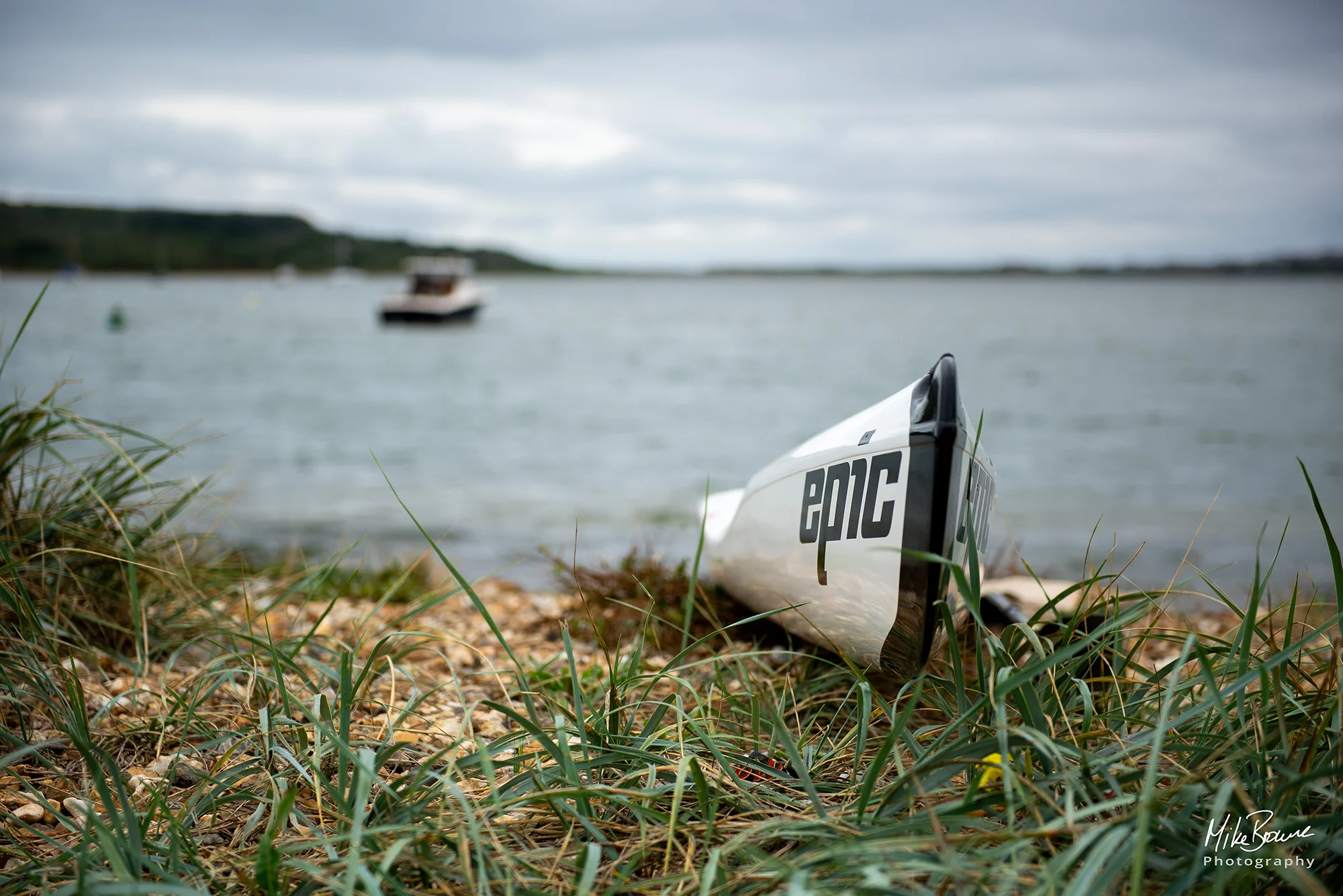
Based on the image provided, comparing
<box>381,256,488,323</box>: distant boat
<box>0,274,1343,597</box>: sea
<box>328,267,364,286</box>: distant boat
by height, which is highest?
<box>328,267,364,286</box>: distant boat

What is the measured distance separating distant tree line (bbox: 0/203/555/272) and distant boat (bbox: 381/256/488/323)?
201 feet

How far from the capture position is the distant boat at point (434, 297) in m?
44.2

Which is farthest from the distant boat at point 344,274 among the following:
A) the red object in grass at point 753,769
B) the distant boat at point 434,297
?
the red object in grass at point 753,769

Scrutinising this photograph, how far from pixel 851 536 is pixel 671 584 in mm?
1924

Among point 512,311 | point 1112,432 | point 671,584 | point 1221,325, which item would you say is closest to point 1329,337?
point 1221,325

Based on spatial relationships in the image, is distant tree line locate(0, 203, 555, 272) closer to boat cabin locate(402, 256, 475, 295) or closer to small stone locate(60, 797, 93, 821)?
boat cabin locate(402, 256, 475, 295)

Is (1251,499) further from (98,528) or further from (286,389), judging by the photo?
(286,389)

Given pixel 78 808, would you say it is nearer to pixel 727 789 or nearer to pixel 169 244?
pixel 727 789

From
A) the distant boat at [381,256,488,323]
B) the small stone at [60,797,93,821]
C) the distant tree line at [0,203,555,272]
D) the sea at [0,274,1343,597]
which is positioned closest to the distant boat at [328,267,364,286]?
the distant tree line at [0,203,555,272]

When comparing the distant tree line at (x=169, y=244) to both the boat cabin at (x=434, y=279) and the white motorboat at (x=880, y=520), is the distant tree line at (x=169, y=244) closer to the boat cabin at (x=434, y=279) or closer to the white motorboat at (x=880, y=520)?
the boat cabin at (x=434, y=279)

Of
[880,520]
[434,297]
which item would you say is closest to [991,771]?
[880,520]

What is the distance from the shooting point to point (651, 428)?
18.6 m

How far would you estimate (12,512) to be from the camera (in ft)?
10.8

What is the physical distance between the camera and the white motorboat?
108 inches
